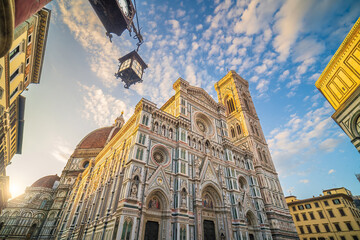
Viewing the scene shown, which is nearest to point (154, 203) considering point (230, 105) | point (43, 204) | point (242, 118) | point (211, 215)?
point (211, 215)

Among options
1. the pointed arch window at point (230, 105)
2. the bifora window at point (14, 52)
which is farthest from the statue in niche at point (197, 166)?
the pointed arch window at point (230, 105)

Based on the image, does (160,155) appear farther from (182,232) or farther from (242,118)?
(242,118)

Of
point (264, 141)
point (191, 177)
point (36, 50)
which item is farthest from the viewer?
point (264, 141)

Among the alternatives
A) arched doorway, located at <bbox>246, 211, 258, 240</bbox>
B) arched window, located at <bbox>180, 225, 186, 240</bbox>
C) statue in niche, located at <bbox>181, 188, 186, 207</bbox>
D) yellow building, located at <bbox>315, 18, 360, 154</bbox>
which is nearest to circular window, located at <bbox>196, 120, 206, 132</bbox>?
statue in niche, located at <bbox>181, 188, 186, 207</bbox>

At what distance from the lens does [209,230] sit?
1864 centimetres

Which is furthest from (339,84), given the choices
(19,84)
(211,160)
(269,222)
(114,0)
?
(19,84)

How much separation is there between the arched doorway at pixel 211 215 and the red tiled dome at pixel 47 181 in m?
42.9

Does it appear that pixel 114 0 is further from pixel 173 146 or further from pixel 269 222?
pixel 269 222

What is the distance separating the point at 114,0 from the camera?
22.6 ft

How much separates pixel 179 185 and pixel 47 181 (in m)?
43.7

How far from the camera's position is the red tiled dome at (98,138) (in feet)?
166

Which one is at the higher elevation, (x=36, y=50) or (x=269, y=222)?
(x=36, y=50)

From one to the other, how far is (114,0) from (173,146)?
15994mm

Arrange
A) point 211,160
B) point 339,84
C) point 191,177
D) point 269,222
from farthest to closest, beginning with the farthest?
point 269,222, point 211,160, point 191,177, point 339,84
